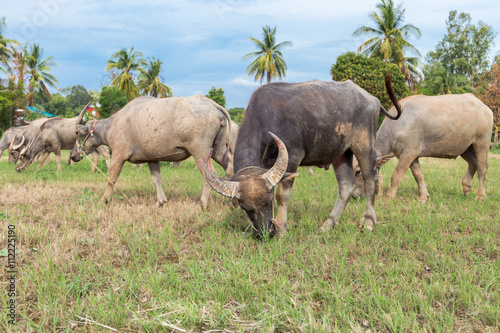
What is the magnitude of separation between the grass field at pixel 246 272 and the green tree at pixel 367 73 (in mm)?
22818

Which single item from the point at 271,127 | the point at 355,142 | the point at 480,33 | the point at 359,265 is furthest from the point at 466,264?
the point at 480,33

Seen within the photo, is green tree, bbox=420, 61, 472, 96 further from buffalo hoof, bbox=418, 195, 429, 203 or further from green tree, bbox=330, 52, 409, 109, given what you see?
buffalo hoof, bbox=418, 195, 429, 203

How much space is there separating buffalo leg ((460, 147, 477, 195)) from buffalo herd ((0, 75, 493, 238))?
0.02 meters

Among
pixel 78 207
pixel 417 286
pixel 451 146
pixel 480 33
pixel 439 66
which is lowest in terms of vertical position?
pixel 78 207

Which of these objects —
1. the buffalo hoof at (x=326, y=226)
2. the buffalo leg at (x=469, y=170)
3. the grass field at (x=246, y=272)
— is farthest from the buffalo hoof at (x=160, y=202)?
the buffalo leg at (x=469, y=170)

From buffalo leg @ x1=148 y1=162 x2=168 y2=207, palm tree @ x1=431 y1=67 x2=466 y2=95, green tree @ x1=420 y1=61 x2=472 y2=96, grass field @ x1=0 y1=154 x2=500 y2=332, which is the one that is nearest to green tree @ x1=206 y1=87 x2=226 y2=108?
green tree @ x1=420 y1=61 x2=472 y2=96

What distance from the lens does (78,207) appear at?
6.35 meters

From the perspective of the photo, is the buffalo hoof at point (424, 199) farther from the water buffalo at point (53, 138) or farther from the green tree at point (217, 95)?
the green tree at point (217, 95)

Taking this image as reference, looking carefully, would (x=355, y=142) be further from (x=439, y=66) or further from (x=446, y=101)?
(x=439, y=66)

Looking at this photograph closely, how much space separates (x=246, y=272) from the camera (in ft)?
11.6

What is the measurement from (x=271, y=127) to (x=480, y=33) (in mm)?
54351

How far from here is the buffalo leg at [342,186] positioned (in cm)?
539

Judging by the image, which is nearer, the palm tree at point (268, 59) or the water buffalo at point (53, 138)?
the water buffalo at point (53, 138)

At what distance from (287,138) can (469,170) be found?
221 inches
